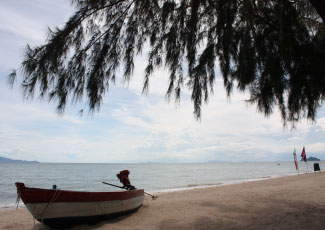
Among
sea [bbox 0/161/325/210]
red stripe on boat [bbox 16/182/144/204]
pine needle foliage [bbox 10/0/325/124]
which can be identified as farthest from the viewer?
A: sea [bbox 0/161/325/210]

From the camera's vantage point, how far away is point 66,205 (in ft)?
17.6

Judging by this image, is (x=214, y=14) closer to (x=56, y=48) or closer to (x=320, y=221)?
(x=56, y=48)

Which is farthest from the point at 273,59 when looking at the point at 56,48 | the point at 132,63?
the point at 56,48

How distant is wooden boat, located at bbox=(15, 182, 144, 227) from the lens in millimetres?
5145

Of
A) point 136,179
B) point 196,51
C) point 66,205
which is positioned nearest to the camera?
point 196,51

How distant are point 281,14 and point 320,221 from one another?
148 inches

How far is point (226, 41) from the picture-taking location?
3.30 metres

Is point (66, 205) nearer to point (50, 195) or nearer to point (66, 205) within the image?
point (66, 205)

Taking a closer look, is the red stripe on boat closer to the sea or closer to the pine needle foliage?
the pine needle foliage

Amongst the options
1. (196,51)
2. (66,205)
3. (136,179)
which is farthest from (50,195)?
(136,179)

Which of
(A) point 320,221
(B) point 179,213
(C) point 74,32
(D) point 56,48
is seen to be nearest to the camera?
(D) point 56,48

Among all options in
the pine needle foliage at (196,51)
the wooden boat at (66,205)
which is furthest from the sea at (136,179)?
the pine needle foliage at (196,51)

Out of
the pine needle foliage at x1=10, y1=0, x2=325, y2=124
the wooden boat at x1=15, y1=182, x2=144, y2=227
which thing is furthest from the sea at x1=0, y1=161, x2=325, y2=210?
the pine needle foliage at x1=10, y1=0, x2=325, y2=124

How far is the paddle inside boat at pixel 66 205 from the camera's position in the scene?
5145 millimetres
